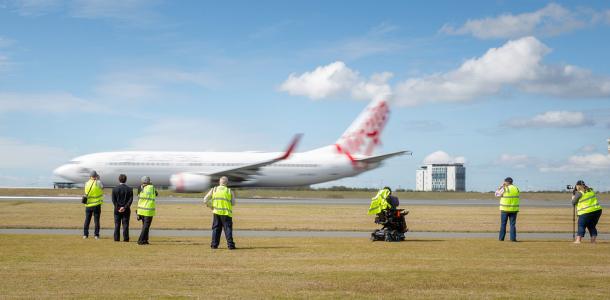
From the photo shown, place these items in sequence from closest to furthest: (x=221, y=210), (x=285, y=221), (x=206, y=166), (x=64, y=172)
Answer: (x=221, y=210), (x=285, y=221), (x=64, y=172), (x=206, y=166)

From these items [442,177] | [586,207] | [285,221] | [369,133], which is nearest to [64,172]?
[369,133]

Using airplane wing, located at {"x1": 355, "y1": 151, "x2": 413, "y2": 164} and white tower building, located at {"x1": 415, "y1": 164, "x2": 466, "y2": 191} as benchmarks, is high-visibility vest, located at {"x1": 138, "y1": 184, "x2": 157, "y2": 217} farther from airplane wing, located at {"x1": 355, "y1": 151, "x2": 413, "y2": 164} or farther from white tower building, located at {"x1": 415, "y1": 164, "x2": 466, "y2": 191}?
white tower building, located at {"x1": 415, "y1": 164, "x2": 466, "y2": 191}

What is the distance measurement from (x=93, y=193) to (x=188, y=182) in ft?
106

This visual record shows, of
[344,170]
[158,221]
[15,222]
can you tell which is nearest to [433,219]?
[158,221]

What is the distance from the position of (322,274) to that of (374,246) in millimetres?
5670

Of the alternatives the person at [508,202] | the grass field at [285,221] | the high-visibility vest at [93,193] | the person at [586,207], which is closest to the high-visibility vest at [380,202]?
the person at [508,202]

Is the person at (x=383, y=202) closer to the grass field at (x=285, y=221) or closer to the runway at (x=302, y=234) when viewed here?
the runway at (x=302, y=234)

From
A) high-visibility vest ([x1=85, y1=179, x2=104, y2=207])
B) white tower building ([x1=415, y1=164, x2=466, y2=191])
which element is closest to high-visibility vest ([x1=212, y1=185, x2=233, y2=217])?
high-visibility vest ([x1=85, y1=179, x2=104, y2=207])

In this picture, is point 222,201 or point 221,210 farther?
point 222,201

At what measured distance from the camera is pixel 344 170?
57688 millimetres

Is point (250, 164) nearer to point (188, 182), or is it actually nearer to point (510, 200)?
point (188, 182)

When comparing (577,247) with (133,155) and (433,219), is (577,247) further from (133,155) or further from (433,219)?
(133,155)

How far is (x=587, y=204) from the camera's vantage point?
63.8ft

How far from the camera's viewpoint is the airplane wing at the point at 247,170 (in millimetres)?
52500
